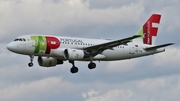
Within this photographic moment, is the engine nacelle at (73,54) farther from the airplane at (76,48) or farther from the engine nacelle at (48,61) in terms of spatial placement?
the engine nacelle at (48,61)

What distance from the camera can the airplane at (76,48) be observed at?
10375cm

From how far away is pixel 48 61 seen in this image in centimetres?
11062

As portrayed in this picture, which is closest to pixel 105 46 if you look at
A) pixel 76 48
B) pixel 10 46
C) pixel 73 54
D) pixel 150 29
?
pixel 76 48

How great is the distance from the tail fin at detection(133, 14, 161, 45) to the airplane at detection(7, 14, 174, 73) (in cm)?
107

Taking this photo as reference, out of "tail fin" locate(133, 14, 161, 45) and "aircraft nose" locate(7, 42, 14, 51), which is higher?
"tail fin" locate(133, 14, 161, 45)

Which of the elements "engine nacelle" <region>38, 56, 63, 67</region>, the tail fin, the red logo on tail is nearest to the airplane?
"engine nacelle" <region>38, 56, 63, 67</region>

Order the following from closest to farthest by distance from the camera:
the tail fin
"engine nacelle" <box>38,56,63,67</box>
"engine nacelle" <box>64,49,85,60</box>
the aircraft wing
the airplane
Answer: the airplane < the aircraft wing < "engine nacelle" <box>64,49,85,60</box> < "engine nacelle" <box>38,56,63,67</box> < the tail fin

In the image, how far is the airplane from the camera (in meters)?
104

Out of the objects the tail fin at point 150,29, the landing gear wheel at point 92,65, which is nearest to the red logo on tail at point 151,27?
the tail fin at point 150,29

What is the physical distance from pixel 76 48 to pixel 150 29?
17949mm

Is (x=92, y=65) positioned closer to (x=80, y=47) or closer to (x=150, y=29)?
(x=80, y=47)

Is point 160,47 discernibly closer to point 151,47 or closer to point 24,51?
point 151,47

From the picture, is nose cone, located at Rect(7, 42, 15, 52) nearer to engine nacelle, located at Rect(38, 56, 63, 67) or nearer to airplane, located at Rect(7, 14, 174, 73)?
airplane, located at Rect(7, 14, 174, 73)

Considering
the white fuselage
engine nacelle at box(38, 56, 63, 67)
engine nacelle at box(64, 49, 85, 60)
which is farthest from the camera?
engine nacelle at box(38, 56, 63, 67)
